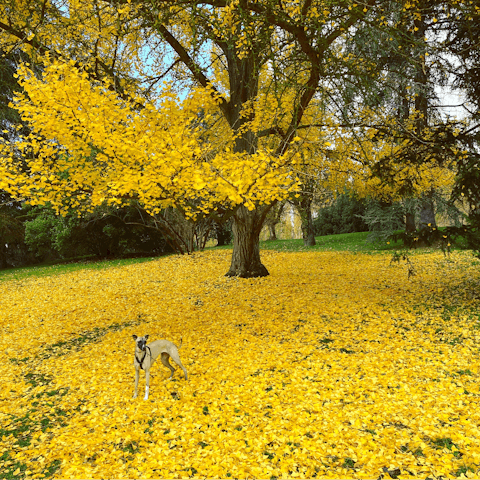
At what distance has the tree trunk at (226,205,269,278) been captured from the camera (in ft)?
32.8

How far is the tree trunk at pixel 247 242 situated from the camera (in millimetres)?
10008

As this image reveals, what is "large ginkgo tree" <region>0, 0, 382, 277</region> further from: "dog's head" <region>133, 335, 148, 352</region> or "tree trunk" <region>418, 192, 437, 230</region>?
"tree trunk" <region>418, 192, 437, 230</region>

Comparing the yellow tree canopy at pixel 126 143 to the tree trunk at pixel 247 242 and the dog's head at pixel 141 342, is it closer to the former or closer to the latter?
the dog's head at pixel 141 342

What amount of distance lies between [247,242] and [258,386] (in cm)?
607

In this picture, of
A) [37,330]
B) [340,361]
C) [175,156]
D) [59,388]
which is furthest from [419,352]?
[37,330]

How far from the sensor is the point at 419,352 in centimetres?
512

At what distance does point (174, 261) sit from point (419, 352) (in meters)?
11.3

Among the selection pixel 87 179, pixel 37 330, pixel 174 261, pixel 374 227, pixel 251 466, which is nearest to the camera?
pixel 251 466

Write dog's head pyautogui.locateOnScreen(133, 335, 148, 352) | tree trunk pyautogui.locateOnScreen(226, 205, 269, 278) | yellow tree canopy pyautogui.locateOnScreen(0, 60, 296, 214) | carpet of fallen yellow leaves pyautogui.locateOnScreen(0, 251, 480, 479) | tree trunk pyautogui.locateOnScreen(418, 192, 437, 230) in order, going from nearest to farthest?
carpet of fallen yellow leaves pyautogui.locateOnScreen(0, 251, 480, 479) < dog's head pyautogui.locateOnScreen(133, 335, 148, 352) < yellow tree canopy pyautogui.locateOnScreen(0, 60, 296, 214) < tree trunk pyautogui.locateOnScreen(226, 205, 269, 278) < tree trunk pyautogui.locateOnScreen(418, 192, 437, 230)

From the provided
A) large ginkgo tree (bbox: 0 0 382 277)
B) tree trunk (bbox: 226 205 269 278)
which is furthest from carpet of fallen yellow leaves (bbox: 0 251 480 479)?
large ginkgo tree (bbox: 0 0 382 277)

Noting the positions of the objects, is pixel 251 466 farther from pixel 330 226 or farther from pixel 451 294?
pixel 330 226

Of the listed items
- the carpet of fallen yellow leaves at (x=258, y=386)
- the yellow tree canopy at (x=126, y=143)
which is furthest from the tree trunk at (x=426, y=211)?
the yellow tree canopy at (x=126, y=143)

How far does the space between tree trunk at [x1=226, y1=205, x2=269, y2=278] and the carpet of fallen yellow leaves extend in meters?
1.28

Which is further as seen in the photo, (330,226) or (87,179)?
(330,226)
